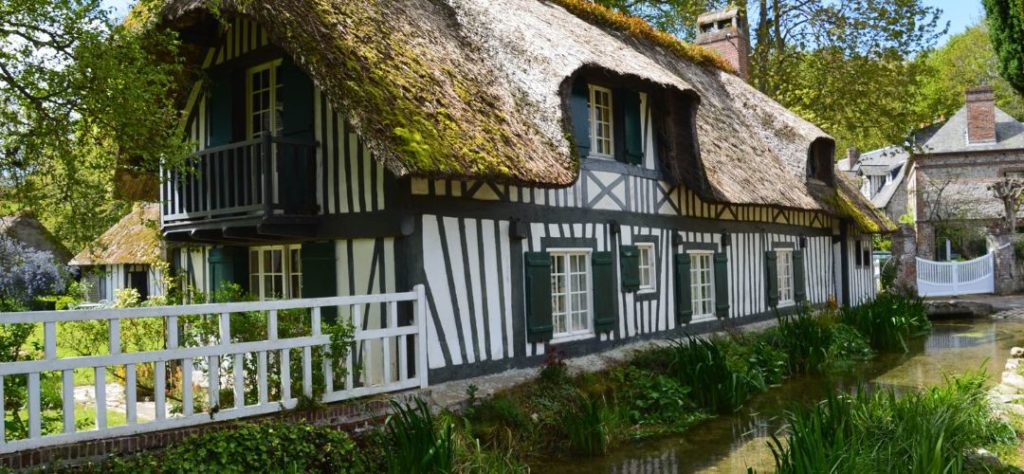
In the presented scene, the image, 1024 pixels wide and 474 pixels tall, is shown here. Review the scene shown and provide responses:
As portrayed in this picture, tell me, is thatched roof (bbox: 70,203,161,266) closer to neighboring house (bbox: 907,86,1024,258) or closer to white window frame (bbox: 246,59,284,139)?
white window frame (bbox: 246,59,284,139)

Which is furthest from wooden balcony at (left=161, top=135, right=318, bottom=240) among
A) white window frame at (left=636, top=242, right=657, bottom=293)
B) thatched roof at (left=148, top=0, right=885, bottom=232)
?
white window frame at (left=636, top=242, right=657, bottom=293)

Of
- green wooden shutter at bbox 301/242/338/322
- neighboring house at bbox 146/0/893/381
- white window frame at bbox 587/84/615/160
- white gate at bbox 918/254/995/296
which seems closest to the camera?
neighboring house at bbox 146/0/893/381

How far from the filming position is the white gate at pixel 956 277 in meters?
24.4

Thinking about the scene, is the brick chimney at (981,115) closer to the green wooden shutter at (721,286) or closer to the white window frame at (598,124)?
the green wooden shutter at (721,286)

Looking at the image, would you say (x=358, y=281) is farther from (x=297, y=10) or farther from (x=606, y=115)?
(x=606, y=115)

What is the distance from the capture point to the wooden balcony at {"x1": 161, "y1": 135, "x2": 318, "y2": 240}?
8.12 metres

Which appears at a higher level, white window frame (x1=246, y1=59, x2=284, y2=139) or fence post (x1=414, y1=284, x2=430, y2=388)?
white window frame (x1=246, y1=59, x2=284, y2=139)

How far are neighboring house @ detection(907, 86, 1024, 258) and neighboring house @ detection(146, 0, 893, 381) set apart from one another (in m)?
18.6

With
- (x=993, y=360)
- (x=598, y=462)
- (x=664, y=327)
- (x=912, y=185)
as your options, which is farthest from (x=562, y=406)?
(x=912, y=185)

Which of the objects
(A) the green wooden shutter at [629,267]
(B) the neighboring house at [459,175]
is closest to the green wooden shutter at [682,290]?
(B) the neighboring house at [459,175]

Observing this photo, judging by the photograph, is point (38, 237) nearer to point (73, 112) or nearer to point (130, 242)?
point (130, 242)

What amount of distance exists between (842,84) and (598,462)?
1690cm

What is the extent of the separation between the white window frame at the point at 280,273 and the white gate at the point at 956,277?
2098 cm

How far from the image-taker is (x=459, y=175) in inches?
299
